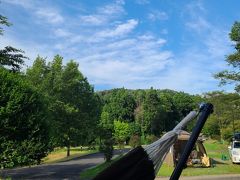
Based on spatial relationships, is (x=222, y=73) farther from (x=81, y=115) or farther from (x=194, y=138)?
(x=194, y=138)

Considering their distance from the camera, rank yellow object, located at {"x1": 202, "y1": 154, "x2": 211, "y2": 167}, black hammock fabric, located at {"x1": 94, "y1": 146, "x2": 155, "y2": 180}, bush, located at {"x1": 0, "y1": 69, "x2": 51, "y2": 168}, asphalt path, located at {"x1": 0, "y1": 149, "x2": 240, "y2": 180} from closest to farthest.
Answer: black hammock fabric, located at {"x1": 94, "y1": 146, "x2": 155, "y2": 180}, bush, located at {"x1": 0, "y1": 69, "x2": 51, "y2": 168}, asphalt path, located at {"x1": 0, "y1": 149, "x2": 240, "y2": 180}, yellow object, located at {"x1": 202, "y1": 154, "x2": 211, "y2": 167}

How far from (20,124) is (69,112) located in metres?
31.6

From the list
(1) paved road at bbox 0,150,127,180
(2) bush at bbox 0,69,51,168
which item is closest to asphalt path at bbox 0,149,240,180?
(1) paved road at bbox 0,150,127,180

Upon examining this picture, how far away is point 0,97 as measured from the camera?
21922 mm

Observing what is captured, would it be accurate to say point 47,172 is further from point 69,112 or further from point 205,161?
point 69,112

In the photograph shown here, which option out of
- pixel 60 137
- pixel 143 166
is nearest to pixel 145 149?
pixel 143 166

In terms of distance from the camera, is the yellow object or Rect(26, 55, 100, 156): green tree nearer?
the yellow object

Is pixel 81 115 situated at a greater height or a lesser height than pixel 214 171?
greater

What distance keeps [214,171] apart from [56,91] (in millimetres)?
30867

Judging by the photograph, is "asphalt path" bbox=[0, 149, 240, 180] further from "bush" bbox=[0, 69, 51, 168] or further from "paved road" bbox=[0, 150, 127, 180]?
"bush" bbox=[0, 69, 51, 168]

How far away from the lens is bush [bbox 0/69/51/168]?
70.2ft

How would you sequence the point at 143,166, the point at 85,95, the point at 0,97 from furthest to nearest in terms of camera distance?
the point at 85,95 → the point at 0,97 → the point at 143,166

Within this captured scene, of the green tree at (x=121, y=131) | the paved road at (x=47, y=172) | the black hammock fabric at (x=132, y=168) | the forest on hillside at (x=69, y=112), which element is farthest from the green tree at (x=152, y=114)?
the black hammock fabric at (x=132, y=168)

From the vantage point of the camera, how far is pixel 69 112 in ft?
176
